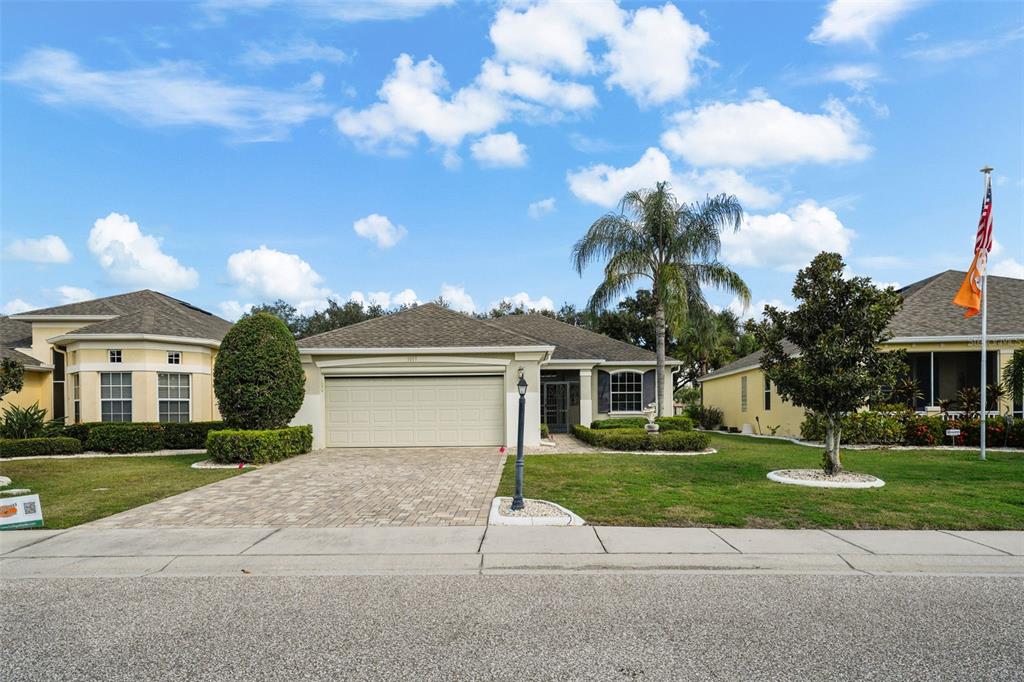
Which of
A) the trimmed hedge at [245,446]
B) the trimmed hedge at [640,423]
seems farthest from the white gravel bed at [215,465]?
the trimmed hedge at [640,423]

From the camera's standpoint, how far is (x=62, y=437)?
17828mm

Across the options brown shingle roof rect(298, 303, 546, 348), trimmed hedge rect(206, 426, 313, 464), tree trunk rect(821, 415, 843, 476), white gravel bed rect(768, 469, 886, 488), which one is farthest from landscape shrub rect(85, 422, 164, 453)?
tree trunk rect(821, 415, 843, 476)

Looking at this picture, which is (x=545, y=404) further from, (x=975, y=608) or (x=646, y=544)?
(x=975, y=608)

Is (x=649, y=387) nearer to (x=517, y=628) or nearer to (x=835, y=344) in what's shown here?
(x=835, y=344)

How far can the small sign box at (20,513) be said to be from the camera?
7.93m

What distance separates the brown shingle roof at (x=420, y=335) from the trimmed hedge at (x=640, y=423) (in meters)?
5.28

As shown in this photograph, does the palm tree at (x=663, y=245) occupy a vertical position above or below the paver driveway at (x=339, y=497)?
above

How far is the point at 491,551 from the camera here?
22.4ft

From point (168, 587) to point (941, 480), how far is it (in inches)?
494

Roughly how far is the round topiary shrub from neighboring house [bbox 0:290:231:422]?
181 inches

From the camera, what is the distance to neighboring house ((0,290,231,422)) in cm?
1872

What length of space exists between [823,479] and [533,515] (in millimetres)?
5982

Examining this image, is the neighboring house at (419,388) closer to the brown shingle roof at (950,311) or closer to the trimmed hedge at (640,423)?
the trimmed hedge at (640,423)

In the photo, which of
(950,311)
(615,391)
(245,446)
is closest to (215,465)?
(245,446)
